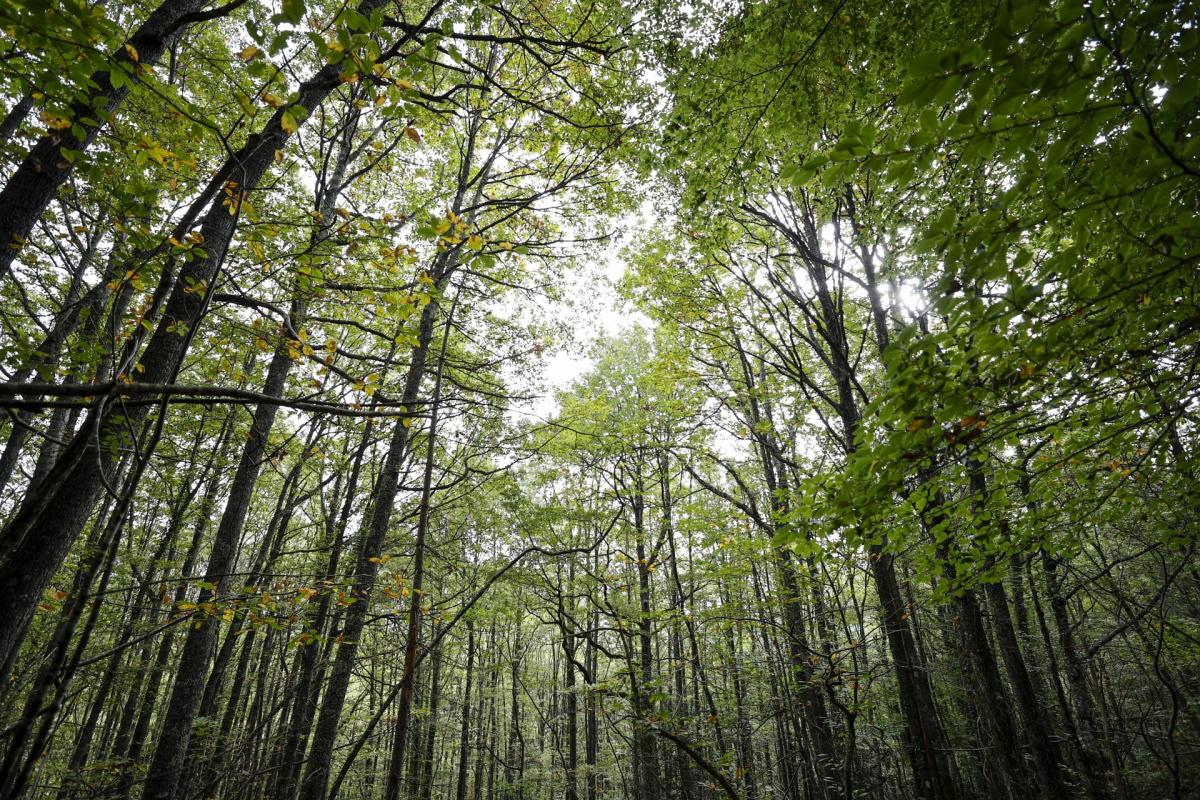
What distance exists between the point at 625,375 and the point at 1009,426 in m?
12.3

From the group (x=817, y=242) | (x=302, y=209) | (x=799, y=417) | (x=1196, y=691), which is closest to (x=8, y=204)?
(x=302, y=209)

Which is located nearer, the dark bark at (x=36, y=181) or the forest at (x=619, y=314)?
the forest at (x=619, y=314)

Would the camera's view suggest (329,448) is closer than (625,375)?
Yes

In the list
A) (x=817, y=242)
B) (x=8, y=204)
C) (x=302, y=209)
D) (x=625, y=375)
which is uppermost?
(x=625, y=375)

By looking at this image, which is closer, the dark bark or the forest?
the forest

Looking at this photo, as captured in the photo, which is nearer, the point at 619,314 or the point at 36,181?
the point at 36,181

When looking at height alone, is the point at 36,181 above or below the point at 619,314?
below

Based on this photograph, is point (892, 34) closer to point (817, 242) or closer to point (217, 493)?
point (817, 242)

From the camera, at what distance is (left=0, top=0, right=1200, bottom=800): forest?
1991 mm

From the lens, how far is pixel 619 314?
35.5 feet

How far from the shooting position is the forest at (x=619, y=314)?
199cm

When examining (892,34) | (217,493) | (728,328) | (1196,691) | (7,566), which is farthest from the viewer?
(1196,691)

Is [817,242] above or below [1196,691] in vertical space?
above

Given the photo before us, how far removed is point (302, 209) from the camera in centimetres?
725
